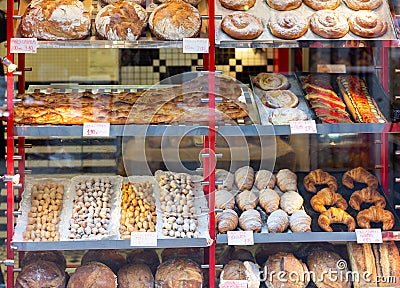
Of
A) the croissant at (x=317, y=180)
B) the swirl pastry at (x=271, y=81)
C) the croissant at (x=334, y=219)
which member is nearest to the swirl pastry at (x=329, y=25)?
the swirl pastry at (x=271, y=81)

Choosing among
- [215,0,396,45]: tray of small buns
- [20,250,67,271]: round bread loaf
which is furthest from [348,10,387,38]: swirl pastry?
[20,250,67,271]: round bread loaf

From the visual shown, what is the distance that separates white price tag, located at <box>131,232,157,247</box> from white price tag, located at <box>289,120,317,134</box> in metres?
0.85

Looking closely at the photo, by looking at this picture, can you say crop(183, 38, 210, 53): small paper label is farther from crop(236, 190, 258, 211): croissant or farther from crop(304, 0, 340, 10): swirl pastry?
crop(236, 190, 258, 211): croissant

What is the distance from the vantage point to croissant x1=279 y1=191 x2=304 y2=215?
10.1ft

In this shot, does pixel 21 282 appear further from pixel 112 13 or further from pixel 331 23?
pixel 331 23

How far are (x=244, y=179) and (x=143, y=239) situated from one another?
690 millimetres

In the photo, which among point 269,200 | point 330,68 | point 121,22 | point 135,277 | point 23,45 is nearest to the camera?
point 23,45

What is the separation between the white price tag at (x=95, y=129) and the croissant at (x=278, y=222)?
3.01 ft

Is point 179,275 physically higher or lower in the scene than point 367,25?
lower

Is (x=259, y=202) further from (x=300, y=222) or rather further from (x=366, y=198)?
(x=366, y=198)

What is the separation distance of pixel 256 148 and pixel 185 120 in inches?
16.7

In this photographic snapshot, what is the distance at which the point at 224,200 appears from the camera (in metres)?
3.09

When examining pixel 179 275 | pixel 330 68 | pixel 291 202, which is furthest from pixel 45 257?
pixel 330 68

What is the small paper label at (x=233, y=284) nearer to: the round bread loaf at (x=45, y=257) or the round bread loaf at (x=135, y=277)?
the round bread loaf at (x=135, y=277)
